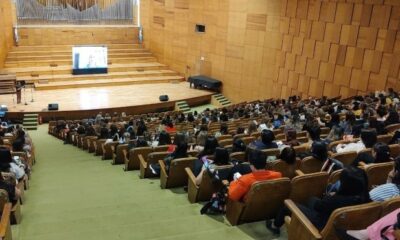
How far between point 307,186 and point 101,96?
1170 centimetres

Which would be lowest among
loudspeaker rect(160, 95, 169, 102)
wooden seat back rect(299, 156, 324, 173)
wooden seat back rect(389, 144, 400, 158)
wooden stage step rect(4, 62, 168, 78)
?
loudspeaker rect(160, 95, 169, 102)

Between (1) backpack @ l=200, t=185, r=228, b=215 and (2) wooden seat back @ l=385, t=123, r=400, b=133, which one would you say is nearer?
(1) backpack @ l=200, t=185, r=228, b=215

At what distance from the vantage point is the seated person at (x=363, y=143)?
156 inches

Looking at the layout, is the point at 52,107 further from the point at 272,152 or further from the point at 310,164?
the point at 310,164

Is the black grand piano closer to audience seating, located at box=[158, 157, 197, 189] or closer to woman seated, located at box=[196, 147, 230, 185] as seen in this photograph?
audience seating, located at box=[158, 157, 197, 189]

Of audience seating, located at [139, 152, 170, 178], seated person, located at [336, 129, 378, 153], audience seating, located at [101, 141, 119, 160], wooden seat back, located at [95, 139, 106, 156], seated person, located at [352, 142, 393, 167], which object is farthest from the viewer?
wooden seat back, located at [95, 139, 106, 156]

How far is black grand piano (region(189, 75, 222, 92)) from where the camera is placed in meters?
15.0

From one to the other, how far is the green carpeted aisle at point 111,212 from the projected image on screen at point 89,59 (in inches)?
404

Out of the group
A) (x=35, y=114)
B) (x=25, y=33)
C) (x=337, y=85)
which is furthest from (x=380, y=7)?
(x=25, y=33)

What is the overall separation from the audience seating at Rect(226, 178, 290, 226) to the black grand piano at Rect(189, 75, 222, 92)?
38.7ft

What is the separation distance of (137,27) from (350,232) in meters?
16.7

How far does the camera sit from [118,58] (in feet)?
55.0

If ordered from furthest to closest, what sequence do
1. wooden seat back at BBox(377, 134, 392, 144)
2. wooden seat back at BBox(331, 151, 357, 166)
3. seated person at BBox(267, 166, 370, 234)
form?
wooden seat back at BBox(377, 134, 392, 144) → wooden seat back at BBox(331, 151, 357, 166) → seated person at BBox(267, 166, 370, 234)

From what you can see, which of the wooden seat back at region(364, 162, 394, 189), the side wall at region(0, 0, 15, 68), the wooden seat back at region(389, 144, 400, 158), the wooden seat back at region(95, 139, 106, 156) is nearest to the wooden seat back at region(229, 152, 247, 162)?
the wooden seat back at region(364, 162, 394, 189)
